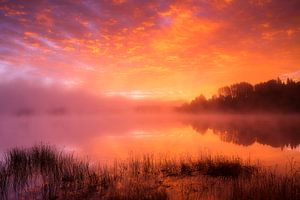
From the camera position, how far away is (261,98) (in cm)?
10531

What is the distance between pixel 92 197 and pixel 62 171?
4757mm

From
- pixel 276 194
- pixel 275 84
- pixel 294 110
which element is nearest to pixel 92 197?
pixel 276 194

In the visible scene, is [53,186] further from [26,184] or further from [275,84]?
[275,84]

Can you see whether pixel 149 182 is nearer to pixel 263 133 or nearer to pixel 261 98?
pixel 263 133

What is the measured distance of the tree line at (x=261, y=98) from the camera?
90375 millimetres

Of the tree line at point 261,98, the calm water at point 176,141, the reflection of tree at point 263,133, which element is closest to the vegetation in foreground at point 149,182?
the calm water at point 176,141

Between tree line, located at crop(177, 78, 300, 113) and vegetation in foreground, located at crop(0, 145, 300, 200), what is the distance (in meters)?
84.1

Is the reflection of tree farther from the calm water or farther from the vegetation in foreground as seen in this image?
the vegetation in foreground

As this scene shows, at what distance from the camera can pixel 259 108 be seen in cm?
10838

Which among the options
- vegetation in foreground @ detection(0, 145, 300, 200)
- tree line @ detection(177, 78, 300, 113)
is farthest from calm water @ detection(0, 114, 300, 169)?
tree line @ detection(177, 78, 300, 113)

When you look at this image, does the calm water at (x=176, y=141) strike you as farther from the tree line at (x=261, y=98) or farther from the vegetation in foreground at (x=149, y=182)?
Result: the tree line at (x=261, y=98)

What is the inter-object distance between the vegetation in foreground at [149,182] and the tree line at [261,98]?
84.1m

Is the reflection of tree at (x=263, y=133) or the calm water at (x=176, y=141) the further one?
the reflection of tree at (x=263, y=133)

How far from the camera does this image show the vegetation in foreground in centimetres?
977
